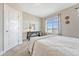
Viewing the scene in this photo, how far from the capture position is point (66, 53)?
108cm

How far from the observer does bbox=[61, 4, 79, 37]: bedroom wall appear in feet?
10.7

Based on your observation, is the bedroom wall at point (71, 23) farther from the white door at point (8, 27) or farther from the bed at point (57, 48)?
the white door at point (8, 27)

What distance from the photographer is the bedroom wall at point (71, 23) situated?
3.27 metres

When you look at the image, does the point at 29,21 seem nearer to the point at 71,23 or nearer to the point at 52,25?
the point at 52,25

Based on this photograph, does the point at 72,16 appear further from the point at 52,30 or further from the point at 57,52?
the point at 57,52

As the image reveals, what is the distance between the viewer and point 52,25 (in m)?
4.55

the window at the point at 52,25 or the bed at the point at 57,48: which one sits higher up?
the window at the point at 52,25

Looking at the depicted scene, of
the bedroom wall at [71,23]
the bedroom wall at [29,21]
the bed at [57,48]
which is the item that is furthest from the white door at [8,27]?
the bedroom wall at [71,23]

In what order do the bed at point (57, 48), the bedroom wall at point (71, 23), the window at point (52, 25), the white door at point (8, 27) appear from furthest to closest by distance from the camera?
the window at point (52, 25) < the bedroom wall at point (71, 23) < the white door at point (8, 27) < the bed at point (57, 48)

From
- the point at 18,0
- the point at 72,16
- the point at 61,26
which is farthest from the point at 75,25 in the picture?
Result: the point at 18,0

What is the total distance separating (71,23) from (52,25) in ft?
3.84

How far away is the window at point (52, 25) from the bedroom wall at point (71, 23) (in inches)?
16.6

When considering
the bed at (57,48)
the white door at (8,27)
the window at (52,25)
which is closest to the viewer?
the bed at (57,48)

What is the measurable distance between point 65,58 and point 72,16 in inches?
108
